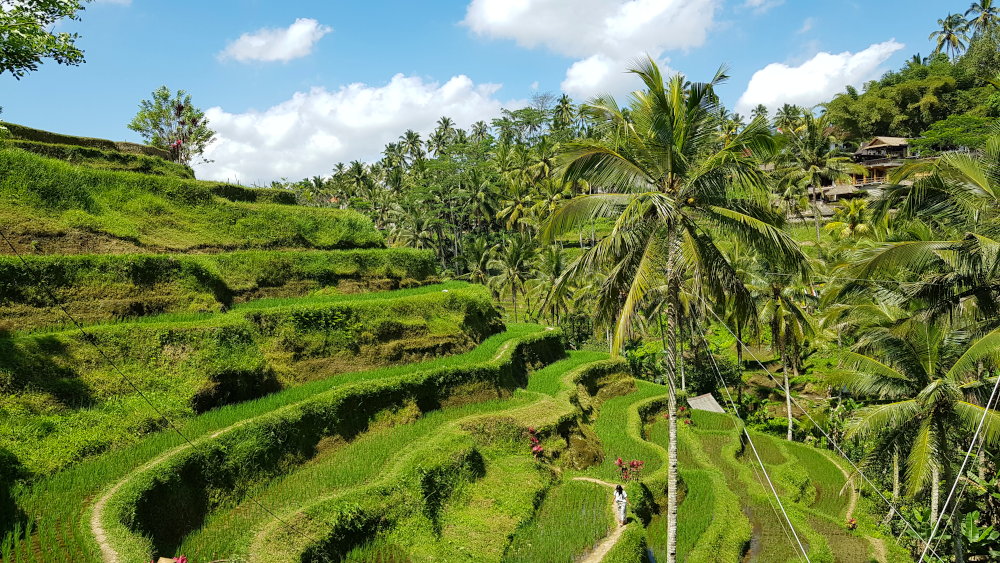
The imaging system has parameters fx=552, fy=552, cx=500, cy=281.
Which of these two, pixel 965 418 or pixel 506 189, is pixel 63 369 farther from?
pixel 506 189

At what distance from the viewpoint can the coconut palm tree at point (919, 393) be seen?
40.6 ft

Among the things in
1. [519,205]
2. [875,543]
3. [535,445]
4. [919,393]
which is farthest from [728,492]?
[519,205]

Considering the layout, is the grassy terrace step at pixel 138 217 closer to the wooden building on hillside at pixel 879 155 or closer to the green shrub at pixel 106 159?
the green shrub at pixel 106 159

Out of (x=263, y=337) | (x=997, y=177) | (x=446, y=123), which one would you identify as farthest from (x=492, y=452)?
(x=446, y=123)

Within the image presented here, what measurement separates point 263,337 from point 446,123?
79235mm

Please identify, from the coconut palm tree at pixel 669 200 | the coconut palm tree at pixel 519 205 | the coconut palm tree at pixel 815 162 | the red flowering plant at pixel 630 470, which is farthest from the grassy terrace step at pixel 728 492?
the coconut palm tree at pixel 815 162

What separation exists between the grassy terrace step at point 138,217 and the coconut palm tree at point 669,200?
15.1 metres

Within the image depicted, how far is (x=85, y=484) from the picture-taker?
10.1 m

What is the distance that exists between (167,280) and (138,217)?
4299mm

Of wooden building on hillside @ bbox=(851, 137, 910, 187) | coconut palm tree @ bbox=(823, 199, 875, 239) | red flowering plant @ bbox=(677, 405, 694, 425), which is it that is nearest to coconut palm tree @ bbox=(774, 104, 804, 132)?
wooden building on hillside @ bbox=(851, 137, 910, 187)

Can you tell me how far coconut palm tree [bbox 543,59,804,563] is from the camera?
9289 millimetres

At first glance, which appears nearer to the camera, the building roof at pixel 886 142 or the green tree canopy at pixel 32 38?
the green tree canopy at pixel 32 38

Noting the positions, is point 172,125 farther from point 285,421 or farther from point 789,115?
point 789,115

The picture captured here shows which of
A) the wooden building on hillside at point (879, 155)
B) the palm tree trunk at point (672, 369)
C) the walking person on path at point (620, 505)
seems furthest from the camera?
the wooden building on hillside at point (879, 155)
